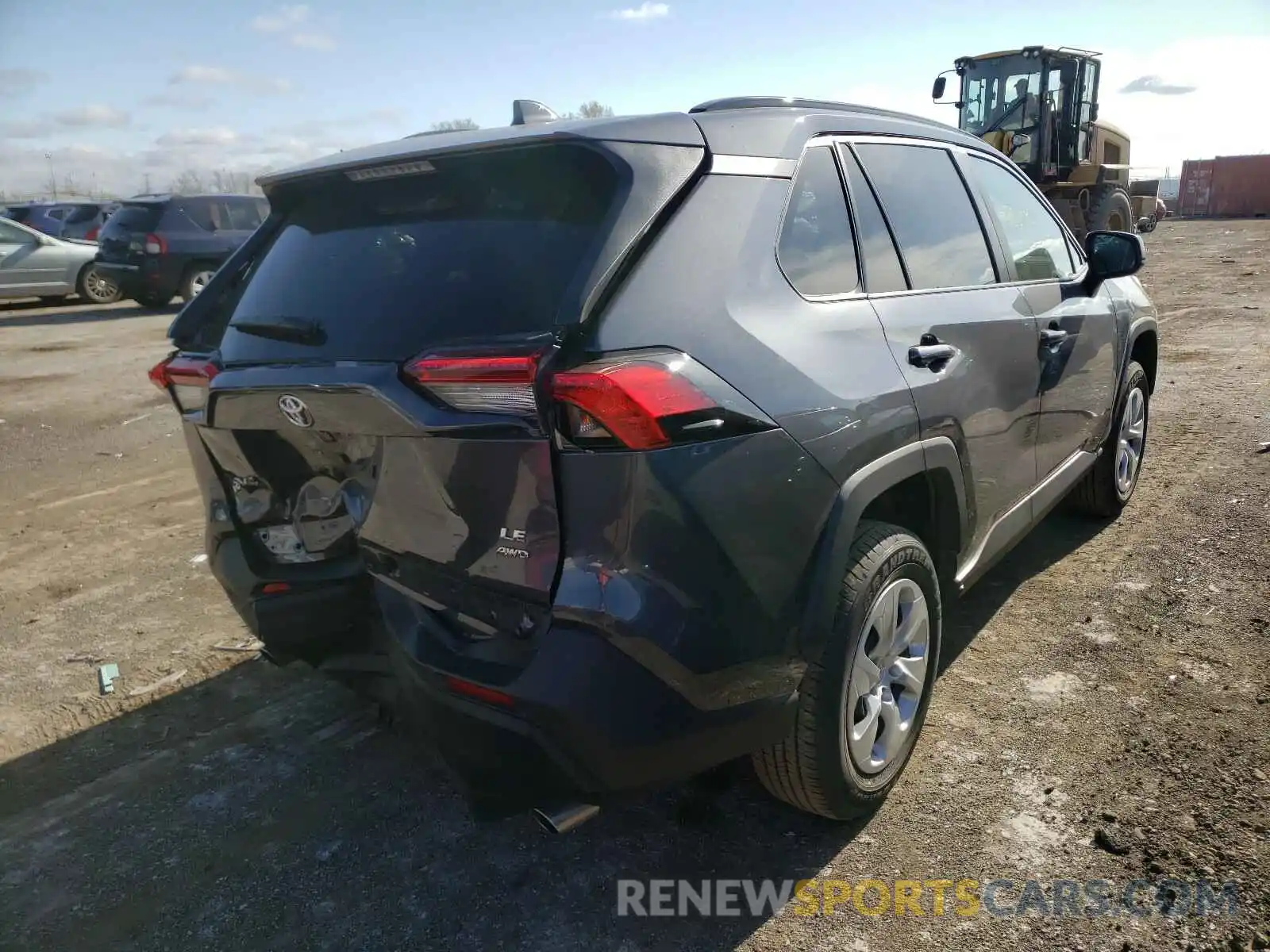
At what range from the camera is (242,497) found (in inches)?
103

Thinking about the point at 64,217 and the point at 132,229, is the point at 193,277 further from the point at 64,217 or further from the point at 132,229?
the point at 64,217

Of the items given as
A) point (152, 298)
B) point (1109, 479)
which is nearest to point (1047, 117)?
point (1109, 479)

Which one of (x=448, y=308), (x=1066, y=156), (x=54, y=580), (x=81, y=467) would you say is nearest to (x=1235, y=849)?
(x=448, y=308)

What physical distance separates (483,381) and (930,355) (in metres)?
1.42

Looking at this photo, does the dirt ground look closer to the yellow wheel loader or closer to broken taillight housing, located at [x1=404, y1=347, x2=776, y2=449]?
broken taillight housing, located at [x1=404, y1=347, x2=776, y2=449]

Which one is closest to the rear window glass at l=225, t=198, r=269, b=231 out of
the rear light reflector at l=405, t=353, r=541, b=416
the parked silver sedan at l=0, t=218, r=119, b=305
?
the parked silver sedan at l=0, t=218, r=119, b=305

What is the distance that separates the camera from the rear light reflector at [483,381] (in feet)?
6.00

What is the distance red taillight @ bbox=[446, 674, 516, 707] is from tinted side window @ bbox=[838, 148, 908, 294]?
5.04 feet

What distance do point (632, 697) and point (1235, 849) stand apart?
1713mm

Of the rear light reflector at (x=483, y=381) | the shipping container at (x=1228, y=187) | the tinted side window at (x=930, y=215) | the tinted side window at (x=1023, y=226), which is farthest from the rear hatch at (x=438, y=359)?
the shipping container at (x=1228, y=187)

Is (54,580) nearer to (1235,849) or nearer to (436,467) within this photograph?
(436,467)

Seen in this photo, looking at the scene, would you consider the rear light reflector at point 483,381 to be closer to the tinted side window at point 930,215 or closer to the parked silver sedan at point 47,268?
the tinted side window at point 930,215

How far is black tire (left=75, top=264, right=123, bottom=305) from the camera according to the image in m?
15.9

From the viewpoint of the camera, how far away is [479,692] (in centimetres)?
195
